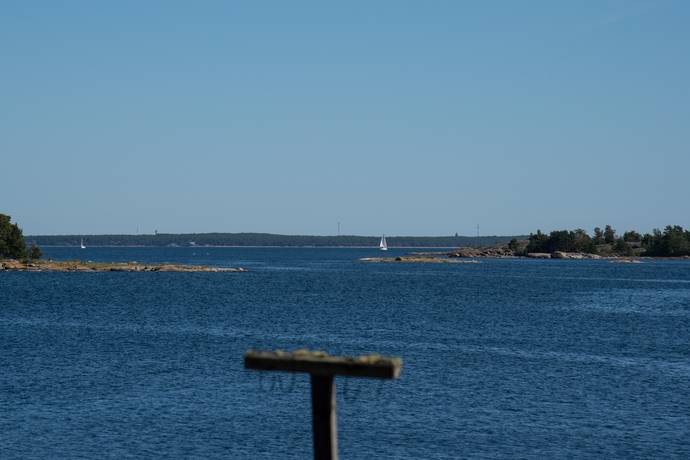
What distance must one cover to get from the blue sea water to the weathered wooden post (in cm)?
1828

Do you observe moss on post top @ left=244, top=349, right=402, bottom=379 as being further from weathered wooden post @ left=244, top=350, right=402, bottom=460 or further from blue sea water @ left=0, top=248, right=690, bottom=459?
blue sea water @ left=0, top=248, right=690, bottom=459

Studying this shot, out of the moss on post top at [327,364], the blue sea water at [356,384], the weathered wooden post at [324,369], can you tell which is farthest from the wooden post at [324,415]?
the blue sea water at [356,384]

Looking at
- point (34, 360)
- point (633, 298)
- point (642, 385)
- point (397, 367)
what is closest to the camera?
point (397, 367)

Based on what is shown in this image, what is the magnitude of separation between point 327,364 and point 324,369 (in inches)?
7.5

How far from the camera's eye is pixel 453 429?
44875 mm

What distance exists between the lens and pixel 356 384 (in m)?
56.3

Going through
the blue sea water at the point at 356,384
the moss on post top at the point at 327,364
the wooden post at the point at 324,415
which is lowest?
the blue sea water at the point at 356,384

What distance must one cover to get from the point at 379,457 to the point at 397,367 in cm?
2068

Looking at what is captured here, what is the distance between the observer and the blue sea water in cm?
4216

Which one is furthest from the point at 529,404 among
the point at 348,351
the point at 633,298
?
the point at 633,298

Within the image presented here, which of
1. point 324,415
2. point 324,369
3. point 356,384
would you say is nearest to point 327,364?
point 324,369

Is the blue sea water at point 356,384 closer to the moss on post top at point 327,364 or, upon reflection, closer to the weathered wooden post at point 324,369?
the weathered wooden post at point 324,369

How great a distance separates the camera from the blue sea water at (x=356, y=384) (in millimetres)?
42156

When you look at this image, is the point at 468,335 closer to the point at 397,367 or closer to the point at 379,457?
the point at 379,457
